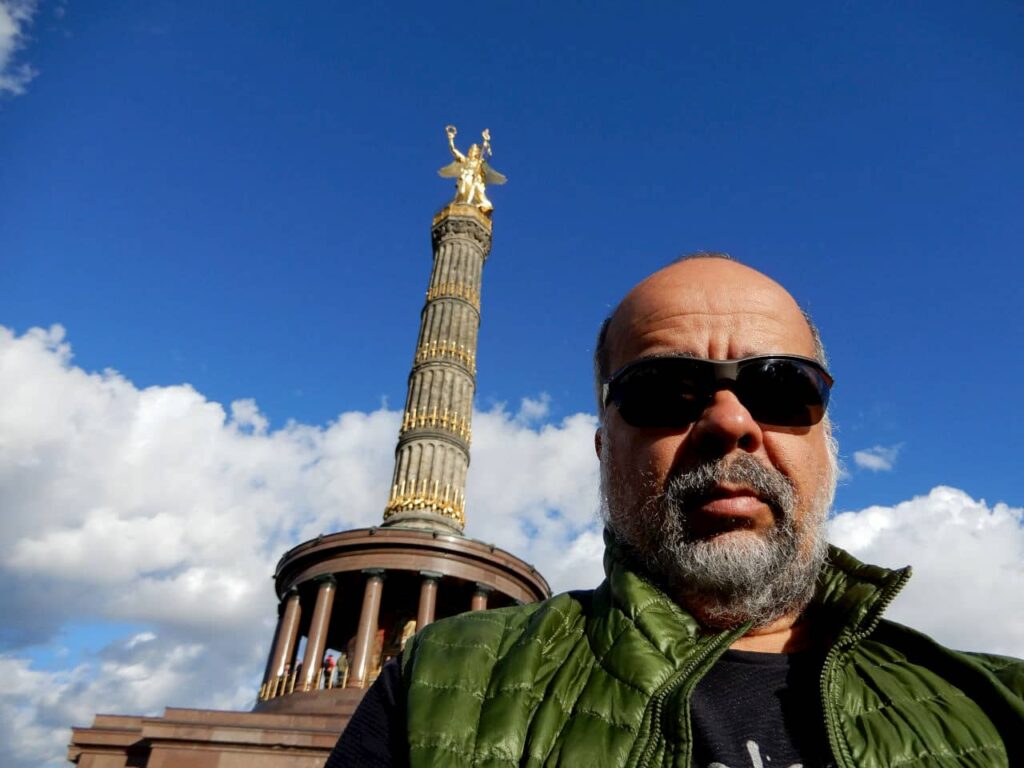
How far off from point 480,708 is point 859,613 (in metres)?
0.86

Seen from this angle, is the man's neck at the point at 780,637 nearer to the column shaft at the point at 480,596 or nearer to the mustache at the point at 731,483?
the mustache at the point at 731,483

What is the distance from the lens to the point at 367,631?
15727 millimetres

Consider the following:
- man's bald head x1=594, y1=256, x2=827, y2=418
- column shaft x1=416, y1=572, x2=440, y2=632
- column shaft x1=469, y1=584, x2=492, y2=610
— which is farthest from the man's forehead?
column shaft x1=469, y1=584, x2=492, y2=610

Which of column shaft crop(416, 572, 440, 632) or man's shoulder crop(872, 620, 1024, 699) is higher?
column shaft crop(416, 572, 440, 632)

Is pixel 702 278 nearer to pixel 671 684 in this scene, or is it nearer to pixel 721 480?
pixel 721 480

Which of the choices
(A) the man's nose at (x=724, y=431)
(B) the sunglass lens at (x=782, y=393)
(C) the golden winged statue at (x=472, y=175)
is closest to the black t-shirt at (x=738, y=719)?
(A) the man's nose at (x=724, y=431)

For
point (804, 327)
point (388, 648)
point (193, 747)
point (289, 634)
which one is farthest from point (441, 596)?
point (804, 327)

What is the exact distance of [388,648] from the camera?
1745cm

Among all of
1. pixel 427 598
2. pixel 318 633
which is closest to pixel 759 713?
pixel 427 598

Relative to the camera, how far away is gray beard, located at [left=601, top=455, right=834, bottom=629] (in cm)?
181

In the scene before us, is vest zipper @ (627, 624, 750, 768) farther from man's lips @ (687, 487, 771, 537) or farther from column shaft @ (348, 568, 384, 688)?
column shaft @ (348, 568, 384, 688)

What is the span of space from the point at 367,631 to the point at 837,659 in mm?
15307

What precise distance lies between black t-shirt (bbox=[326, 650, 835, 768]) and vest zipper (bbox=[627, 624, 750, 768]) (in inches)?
3.2

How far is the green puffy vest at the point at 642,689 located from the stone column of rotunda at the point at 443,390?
55.3 feet
